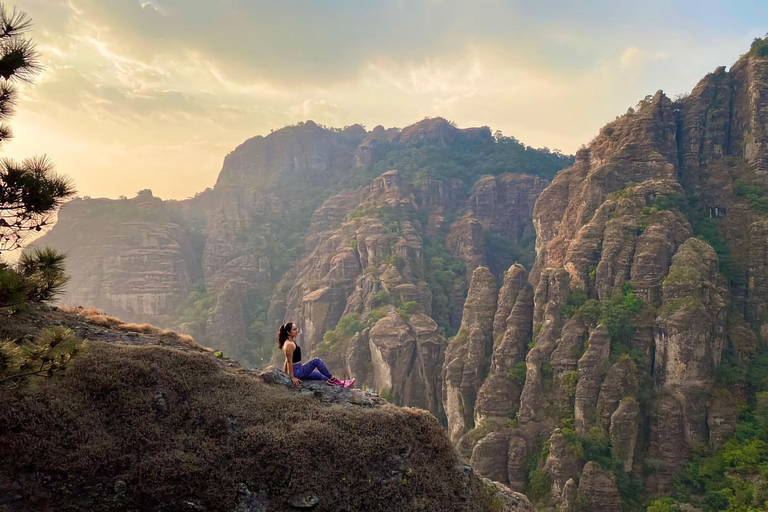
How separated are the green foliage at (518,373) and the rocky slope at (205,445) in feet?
91.1

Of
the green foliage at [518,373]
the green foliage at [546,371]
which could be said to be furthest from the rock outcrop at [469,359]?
the green foliage at [546,371]

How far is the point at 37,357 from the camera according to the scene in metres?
6.10

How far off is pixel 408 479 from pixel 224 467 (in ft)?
11.0

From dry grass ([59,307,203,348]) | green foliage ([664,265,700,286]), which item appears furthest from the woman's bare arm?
green foliage ([664,265,700,286])

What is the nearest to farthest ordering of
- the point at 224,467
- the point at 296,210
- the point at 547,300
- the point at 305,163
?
1. the point at 224,467
2. the point at 547,300
3. the point at 296,210
4. the point at 305,163

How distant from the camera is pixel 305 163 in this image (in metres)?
129

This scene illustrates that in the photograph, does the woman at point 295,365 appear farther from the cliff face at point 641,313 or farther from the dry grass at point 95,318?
the cliff face at point 641,313

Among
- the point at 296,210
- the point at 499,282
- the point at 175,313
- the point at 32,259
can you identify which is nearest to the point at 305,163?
the point at 296,210

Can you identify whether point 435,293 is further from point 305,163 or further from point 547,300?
point 305,163

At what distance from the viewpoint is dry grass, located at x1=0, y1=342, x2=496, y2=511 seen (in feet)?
22.4

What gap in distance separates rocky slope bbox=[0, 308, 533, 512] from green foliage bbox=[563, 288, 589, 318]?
2811 centimetres

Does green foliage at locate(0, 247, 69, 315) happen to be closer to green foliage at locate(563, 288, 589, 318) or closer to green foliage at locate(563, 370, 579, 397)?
green foliage at locate(563, 370, 579, 397)

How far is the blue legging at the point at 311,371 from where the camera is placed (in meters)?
10.7

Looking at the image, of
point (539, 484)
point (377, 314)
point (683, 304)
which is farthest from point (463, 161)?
point (539, 484)
